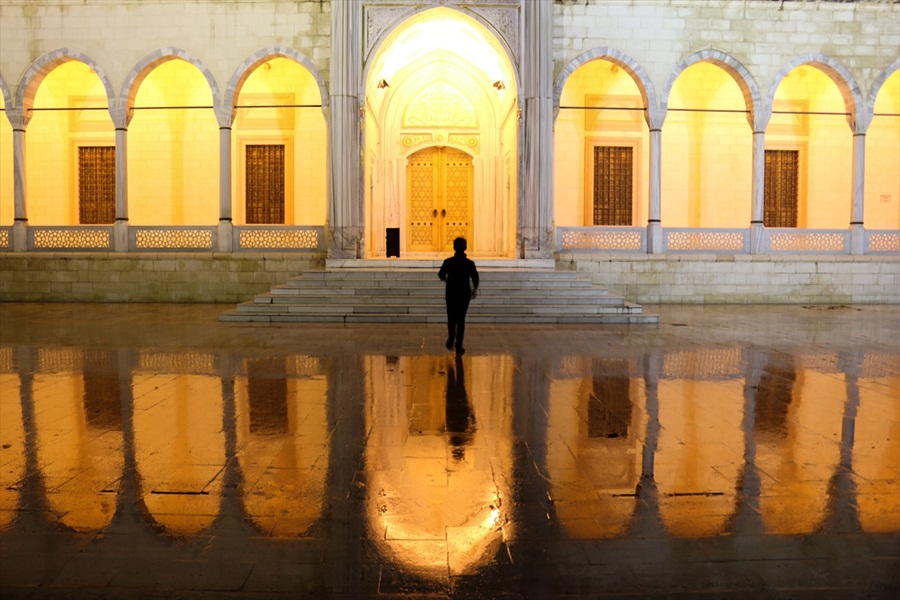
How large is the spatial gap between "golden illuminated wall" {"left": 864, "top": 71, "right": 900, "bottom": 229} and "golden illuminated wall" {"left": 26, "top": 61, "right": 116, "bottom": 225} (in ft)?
64.2

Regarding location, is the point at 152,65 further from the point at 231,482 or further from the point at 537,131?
the point at 231,482

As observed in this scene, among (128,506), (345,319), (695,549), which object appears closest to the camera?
(695,549)

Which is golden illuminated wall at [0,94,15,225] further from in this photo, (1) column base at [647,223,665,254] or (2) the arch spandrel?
(1) column base at [647,223,665,254]

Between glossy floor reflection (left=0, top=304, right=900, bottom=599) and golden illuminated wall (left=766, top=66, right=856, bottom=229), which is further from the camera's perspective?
golden illuminated wall (left=766, top=66, right=856, bottom=229)

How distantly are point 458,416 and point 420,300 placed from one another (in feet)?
23.8

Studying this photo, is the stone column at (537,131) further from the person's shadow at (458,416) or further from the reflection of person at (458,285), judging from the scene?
the person's shadow at (458,416)

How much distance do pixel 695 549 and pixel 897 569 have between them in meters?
0.68

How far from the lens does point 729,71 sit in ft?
51.6

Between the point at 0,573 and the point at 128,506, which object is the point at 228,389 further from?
the point at 0,573

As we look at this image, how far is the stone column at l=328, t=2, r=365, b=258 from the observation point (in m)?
14.7

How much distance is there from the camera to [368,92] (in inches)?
610

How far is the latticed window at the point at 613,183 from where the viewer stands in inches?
714

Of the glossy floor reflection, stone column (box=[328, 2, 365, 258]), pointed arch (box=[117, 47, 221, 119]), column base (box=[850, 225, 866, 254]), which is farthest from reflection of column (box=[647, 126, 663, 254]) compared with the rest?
pointed arch (box=[117, 47, 221, 119])

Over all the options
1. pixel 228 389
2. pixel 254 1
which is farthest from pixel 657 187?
pixel 228 389
